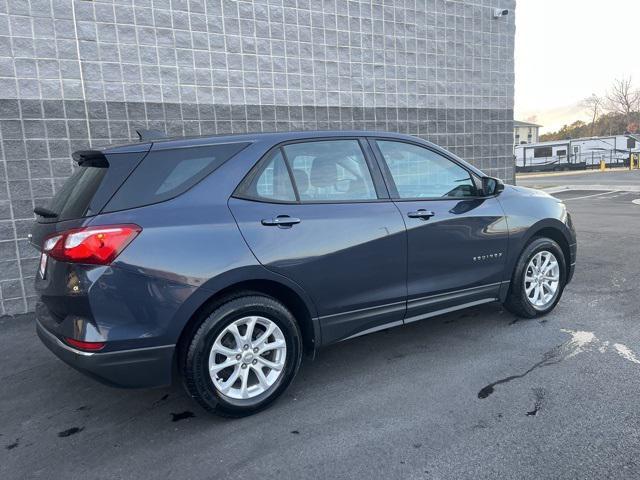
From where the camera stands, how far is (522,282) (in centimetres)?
436

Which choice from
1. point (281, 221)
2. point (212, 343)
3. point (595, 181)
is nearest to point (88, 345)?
point (212, 343)

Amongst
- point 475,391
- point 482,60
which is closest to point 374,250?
point 475,391

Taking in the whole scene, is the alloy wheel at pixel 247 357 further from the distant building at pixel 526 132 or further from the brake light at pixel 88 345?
the distant building at pixel 526 132

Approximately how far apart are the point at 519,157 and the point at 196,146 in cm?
4679

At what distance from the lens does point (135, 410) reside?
3238 mm

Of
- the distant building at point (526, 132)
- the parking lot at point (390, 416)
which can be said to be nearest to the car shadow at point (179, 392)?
the parking lot at point (390, 416)

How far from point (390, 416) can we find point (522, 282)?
201cm

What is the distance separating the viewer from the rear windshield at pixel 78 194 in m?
2.81

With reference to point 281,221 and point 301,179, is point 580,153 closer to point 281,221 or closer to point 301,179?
point 301,179

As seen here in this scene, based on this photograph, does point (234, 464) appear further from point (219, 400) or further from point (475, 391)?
point (475, 391)

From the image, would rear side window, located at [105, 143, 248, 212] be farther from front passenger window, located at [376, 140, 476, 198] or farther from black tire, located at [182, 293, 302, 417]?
front passenger window, located at [376, 140, 476, 198]

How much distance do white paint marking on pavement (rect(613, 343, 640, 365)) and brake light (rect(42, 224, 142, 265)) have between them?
342 centimetres

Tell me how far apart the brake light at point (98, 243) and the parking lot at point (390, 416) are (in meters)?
1.08

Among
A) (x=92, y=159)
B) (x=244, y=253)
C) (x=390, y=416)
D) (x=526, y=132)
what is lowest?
(x=390, y=416)
